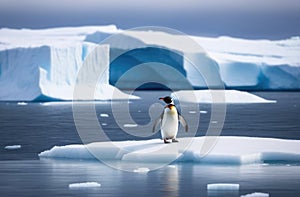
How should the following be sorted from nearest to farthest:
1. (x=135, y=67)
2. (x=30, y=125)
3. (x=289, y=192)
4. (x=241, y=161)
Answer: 1. (x=289, y=192)
2. (x=241, y=161)
3. (x=30, y=125)
4. (x=135, y=67)

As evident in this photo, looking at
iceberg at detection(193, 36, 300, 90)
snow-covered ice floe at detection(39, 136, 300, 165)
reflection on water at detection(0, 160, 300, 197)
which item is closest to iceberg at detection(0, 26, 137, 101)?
iceberg at detection(193, 36, 300, 90)

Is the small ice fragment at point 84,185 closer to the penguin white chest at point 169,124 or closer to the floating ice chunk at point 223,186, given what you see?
the floating ice chunk at point 223,186

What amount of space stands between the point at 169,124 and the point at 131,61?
2620 centimetres

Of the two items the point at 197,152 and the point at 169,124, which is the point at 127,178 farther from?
the point at 169,124

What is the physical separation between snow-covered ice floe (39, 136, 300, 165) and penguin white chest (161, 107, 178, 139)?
0.27m

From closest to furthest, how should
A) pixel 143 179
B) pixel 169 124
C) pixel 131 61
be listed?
pixel 143 179 < pixel 169 124 < pixel 131 61

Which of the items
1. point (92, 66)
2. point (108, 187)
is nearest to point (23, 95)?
point (92, 66)

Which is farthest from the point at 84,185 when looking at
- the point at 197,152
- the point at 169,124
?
the point at 169,124

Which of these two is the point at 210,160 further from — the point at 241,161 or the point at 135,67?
the point at 135,67

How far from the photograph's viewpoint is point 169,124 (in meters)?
9.13

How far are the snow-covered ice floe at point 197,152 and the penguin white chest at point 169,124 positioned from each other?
10.5 inches

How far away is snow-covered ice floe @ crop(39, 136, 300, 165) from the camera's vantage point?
7.99 m

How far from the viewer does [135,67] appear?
37469 millimetres

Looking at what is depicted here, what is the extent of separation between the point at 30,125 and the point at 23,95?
10.3m
